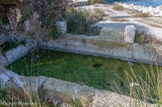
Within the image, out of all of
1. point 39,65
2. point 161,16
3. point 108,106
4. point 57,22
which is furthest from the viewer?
point 161,16

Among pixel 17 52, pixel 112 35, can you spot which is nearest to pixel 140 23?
pixel 112 35

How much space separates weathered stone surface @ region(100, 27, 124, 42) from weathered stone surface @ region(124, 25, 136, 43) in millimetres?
145

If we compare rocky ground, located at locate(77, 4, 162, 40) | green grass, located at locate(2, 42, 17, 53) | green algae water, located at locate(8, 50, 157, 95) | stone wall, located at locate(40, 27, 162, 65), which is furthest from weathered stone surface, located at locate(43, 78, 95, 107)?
rocky ground, located at locate(77, 4, 162, 40)

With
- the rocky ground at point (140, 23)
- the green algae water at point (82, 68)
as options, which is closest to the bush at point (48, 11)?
the green algae water at point (82, 68)

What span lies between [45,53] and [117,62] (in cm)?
229

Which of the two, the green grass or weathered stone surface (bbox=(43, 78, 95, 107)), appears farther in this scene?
the green grass

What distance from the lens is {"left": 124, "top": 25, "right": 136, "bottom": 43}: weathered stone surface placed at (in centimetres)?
421

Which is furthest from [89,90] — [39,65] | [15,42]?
[15,42]

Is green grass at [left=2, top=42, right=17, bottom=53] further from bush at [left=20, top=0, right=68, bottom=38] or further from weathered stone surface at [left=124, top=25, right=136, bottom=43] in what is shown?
weathered stone surface at [left=124, top=25, right=136, bottom=43]

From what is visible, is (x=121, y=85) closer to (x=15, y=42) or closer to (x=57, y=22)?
(x=57, y=22)

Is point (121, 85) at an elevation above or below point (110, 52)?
below

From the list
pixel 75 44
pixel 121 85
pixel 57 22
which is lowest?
pixel 121 85

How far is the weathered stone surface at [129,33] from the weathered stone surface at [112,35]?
0.14 m

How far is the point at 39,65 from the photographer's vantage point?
4.18m
